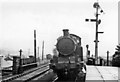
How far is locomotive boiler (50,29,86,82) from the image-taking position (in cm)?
1875

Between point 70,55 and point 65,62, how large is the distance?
3.74 feet

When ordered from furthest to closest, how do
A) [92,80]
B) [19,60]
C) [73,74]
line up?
[19,60] → [73,74] → [92,80]

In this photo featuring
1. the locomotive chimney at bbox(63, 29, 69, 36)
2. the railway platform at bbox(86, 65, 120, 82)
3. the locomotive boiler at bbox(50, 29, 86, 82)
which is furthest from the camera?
the locomotive chimney at bbox(63, 29, 69, 36)

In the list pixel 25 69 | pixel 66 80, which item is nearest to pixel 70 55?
pixel 66 80

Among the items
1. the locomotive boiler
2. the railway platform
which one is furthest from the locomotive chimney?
the railway platform

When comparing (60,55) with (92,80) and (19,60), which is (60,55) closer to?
(19,60)

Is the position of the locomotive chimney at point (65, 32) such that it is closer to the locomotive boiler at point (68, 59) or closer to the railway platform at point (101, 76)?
the locomotive boiler at point (68, 59)

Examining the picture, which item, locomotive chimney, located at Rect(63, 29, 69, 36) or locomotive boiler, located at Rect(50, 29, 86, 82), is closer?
locomotive boiler, located at Rect(50, 29, 86, 82)

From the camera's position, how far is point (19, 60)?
2505cm

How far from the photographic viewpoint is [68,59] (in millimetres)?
19250

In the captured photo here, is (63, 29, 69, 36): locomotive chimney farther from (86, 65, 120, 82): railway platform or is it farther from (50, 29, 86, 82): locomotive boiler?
(86, 65, 120, 82): railway platform

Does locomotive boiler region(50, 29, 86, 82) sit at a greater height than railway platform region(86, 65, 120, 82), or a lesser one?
greater

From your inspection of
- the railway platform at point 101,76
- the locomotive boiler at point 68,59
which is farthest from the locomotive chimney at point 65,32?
the railway platform at point 101,76

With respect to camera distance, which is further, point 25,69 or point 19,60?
point 25,69
